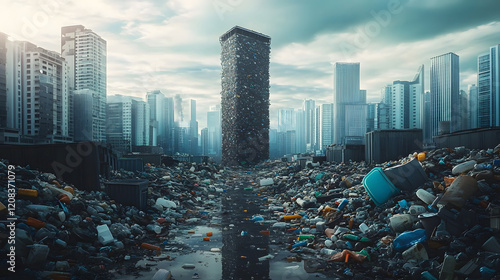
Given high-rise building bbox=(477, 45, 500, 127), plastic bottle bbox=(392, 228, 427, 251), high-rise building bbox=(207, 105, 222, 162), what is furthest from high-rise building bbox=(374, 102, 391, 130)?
plastic bottle bbox=(392, 228, 427, 251)

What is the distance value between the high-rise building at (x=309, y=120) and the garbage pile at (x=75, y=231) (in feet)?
298

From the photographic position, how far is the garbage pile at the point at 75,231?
376cm

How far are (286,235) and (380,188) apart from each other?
2299 mm

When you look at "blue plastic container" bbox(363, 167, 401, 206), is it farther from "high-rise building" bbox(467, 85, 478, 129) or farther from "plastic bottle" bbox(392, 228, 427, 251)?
"high-rise building" bbox(467, 85, 478, 129)

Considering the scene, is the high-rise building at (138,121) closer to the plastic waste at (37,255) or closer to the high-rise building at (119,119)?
the high-rise building at (119,119)

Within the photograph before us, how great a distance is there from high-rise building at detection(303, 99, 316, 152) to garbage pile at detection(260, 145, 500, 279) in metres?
89.6

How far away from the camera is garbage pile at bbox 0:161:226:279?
12.3 feet

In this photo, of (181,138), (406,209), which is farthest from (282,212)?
(181,138)

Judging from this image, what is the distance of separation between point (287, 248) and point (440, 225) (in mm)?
2493

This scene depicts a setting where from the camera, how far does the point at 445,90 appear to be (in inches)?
3846

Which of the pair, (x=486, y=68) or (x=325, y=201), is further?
(x=486, y=68)

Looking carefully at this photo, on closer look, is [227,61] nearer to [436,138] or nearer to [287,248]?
[436,138]

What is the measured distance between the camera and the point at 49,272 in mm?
3588

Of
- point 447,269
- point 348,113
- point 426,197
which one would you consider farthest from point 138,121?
point 447,269
